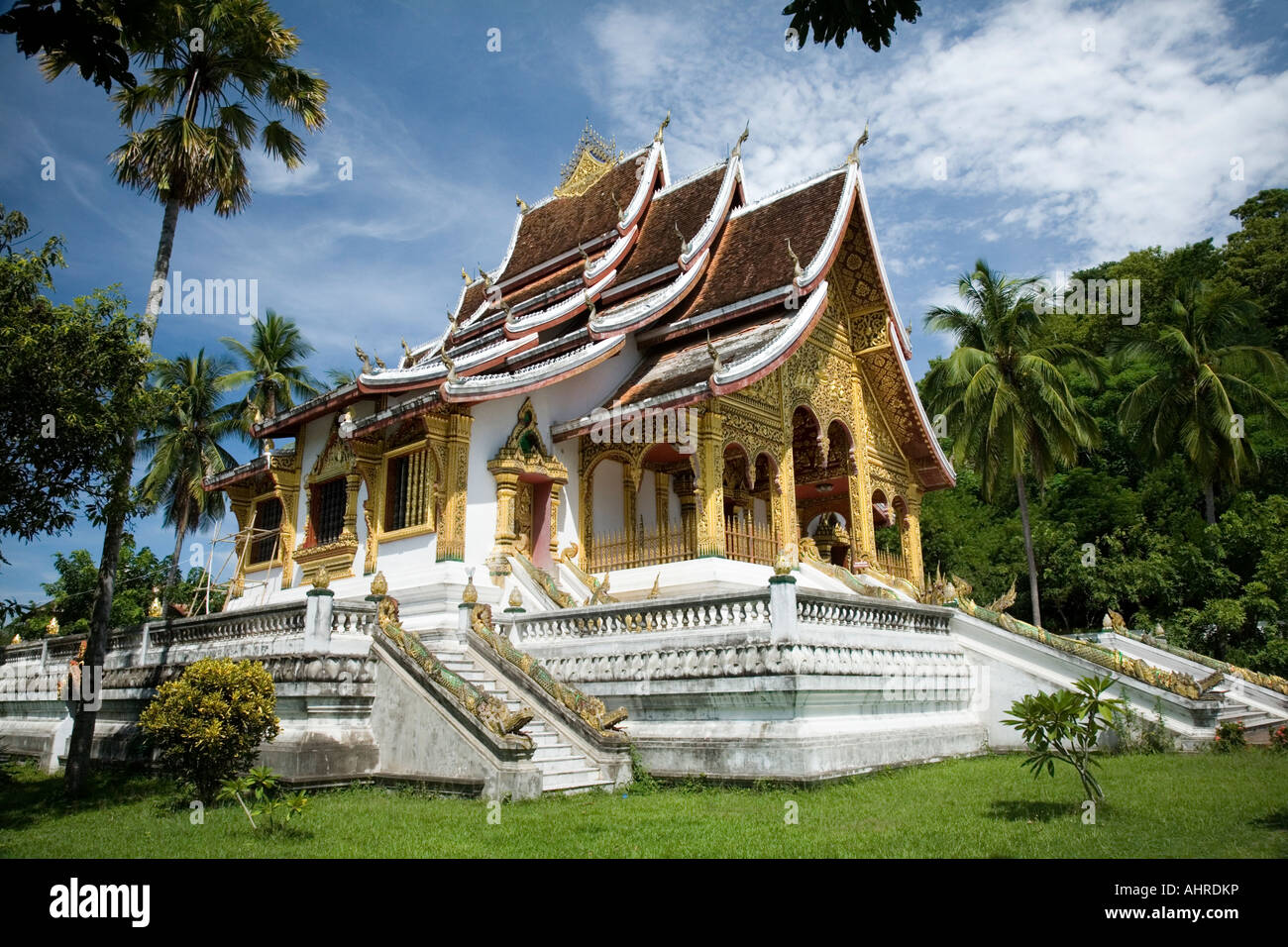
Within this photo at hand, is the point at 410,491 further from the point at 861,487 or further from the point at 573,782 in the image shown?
the point at 861,487

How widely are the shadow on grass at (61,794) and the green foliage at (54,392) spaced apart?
115 inches

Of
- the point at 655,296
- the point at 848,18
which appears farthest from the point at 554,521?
the point at 848,18

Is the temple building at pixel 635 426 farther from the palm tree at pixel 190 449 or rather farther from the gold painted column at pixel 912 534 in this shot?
the palm tree at pixel 190 449

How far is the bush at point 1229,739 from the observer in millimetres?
11039

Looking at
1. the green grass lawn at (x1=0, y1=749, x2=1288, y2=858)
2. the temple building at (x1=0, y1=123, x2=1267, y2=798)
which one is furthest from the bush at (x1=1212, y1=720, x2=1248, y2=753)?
the green grass lawn at (x1=0, y1=749, x2=1288, y2=858)

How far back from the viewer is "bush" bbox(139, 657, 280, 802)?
834 cm

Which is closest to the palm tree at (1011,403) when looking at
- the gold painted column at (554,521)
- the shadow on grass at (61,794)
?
the gold painted column at (554,521)

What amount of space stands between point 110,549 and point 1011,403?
18.8 metres

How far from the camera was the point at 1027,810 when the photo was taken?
737 centimetres

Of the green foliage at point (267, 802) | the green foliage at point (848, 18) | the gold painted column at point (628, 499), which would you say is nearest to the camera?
the green foliage at point (848, 18)

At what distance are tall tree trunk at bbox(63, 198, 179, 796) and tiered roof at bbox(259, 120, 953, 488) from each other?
11.2ft

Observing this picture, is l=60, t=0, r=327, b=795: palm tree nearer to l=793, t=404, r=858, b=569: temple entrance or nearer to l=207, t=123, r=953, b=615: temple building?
l=207, t=123, r=953, b=615: temple building

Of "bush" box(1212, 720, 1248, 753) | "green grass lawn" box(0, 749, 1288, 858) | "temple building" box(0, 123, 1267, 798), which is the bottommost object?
"green grass lawn" box(0, 749, 1288, 858)
